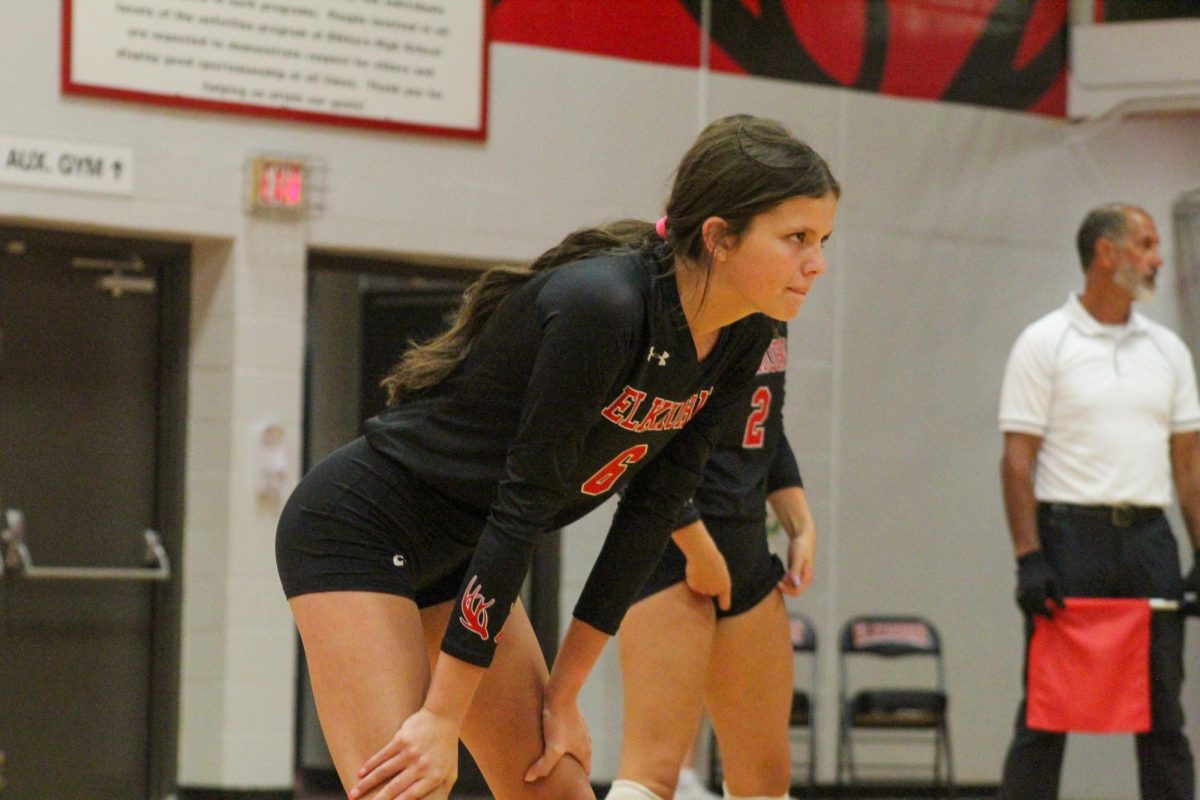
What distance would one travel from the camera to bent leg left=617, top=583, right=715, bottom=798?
335 centimetres

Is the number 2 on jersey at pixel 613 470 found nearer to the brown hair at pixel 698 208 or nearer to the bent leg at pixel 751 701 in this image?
the brown hair at pixel 698 208

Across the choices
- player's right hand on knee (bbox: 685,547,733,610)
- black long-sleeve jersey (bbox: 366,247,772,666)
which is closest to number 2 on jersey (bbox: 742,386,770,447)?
player's right hand on knee (bbox: 685,547,733,610)

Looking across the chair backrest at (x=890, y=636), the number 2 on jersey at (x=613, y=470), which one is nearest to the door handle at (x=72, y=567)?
the chair backrest at (x=890, y=636)

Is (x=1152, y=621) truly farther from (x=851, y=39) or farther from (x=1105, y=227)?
(x=851, y=39)

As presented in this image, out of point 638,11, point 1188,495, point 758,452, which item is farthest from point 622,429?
point 638,11

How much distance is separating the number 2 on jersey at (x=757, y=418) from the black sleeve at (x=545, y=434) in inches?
54.4

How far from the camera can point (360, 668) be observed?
2.22 meters

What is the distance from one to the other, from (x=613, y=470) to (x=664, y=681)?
1151 mm

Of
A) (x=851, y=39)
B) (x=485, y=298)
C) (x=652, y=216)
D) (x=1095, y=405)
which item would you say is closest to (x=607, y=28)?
(x=652, y=216)

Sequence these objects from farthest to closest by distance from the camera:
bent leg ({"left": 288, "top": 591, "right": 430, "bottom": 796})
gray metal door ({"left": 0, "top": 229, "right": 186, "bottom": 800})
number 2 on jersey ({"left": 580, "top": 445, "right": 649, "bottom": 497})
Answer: gray metal door ({"left": 0, "top": 229, "right": 186, "bottom": 800}) < number 2 on jersey ({"left": 580, "top": 445, "right": 649, "bottom": 497}) < bent leg ({"left": 288, "top": 591, "right": 430, "bottom": 796})

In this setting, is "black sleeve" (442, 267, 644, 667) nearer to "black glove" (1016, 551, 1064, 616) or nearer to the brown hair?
the brown hair

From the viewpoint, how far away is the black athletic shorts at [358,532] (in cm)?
228

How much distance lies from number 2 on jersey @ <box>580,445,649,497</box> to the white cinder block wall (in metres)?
3.64

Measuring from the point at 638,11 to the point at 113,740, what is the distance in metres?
3.47
